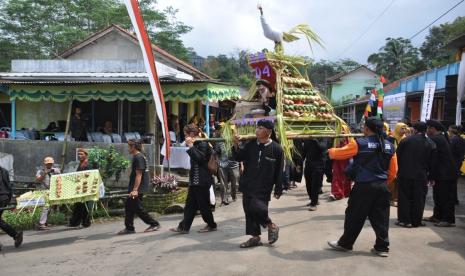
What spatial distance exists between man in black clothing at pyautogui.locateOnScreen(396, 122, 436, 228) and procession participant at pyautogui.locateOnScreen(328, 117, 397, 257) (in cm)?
173

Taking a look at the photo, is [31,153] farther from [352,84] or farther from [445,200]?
[352,84]

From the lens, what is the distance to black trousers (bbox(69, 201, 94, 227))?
343 inches

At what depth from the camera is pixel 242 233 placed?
275 inches

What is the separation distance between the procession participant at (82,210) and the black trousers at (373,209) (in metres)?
5.25

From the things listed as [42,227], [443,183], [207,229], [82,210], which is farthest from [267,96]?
[42,227]

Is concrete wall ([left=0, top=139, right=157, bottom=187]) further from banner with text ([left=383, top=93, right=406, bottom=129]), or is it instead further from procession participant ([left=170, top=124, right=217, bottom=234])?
banner with text ([left=383, top=93, right=406, bottom=129])

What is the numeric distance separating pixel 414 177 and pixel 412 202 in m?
0.39

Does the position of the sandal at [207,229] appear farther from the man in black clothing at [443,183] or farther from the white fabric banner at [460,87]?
the white fabric banner at [460,87]

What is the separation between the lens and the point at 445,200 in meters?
7.32

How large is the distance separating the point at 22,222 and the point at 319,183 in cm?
595

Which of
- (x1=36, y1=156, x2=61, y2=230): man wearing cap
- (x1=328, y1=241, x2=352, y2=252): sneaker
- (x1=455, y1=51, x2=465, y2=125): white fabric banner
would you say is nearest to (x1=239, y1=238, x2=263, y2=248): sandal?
(x1=328, y1=241, x2=352, y2=252): sneaker

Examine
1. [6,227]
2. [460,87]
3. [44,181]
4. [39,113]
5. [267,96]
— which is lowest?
[6,227]

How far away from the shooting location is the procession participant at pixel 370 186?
5.47 metres

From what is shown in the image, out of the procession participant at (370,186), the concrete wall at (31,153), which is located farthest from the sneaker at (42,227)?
the procession participant at (370,186)
